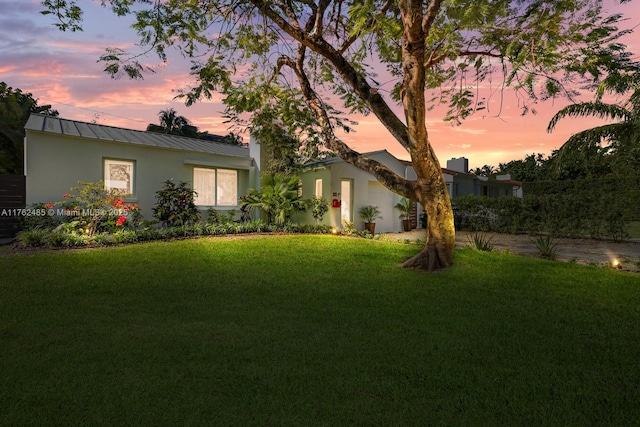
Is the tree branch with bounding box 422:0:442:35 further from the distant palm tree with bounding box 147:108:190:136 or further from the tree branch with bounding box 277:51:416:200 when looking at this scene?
the distant palm tree with bounding box 147:108:190:136

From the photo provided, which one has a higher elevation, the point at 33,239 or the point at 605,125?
the point at 605,125

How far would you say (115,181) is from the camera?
461 inches

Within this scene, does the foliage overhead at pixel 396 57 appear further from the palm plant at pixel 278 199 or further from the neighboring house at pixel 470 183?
the neighboring house at pixel 470 183

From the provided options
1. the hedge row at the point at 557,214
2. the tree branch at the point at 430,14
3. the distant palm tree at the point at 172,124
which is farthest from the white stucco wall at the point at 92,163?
the distant palm tree at the point at 172,124

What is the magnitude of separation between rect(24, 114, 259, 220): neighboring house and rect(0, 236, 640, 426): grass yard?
15.4 ft

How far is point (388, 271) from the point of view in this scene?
23.1 feet

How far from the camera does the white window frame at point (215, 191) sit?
13.4 m

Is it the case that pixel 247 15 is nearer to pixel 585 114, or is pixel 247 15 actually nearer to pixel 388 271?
pixel 388 271

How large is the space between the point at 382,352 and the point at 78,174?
1106 centimetres

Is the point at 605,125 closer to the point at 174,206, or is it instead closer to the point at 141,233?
the point at 174,206

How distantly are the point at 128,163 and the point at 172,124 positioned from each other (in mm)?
17764

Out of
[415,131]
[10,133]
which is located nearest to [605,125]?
[415,131]

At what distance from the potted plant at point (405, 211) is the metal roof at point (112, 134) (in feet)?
23.7

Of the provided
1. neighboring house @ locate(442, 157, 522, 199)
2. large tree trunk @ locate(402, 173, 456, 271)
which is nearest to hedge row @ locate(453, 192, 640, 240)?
neighboring house @ locate(442, 157, 522, 199)
